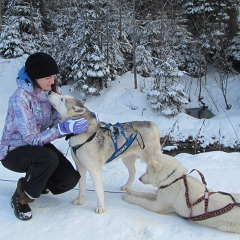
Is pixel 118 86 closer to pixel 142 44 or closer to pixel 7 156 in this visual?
pixel 142 44

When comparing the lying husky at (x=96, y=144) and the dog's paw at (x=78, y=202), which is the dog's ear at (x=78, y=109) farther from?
the dog's paw at (x=78, y=202)

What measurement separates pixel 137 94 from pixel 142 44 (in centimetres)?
317

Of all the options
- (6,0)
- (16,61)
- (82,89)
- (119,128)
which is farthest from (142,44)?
(119,128)

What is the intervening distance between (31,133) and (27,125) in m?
0.09

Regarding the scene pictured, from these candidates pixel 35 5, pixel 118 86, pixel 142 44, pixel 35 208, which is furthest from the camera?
pixel 35 5

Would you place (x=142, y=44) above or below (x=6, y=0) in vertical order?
below

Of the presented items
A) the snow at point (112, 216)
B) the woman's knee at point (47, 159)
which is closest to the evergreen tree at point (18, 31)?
the snow at point (112, 216)

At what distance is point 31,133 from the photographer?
278 centimetres

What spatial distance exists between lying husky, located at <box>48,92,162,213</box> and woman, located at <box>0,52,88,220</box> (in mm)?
157

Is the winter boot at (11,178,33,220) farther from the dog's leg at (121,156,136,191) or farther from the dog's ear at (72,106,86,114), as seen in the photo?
the dog's leg at (121,156,136,191)

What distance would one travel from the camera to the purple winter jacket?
274cm

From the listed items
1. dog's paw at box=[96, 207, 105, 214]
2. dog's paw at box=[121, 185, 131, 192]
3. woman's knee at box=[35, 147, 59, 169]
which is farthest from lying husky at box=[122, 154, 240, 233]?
woman's knee at box=[35, 147, 59, 169]

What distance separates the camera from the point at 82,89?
38.9 ft

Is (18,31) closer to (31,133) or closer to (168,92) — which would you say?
(168,92)
